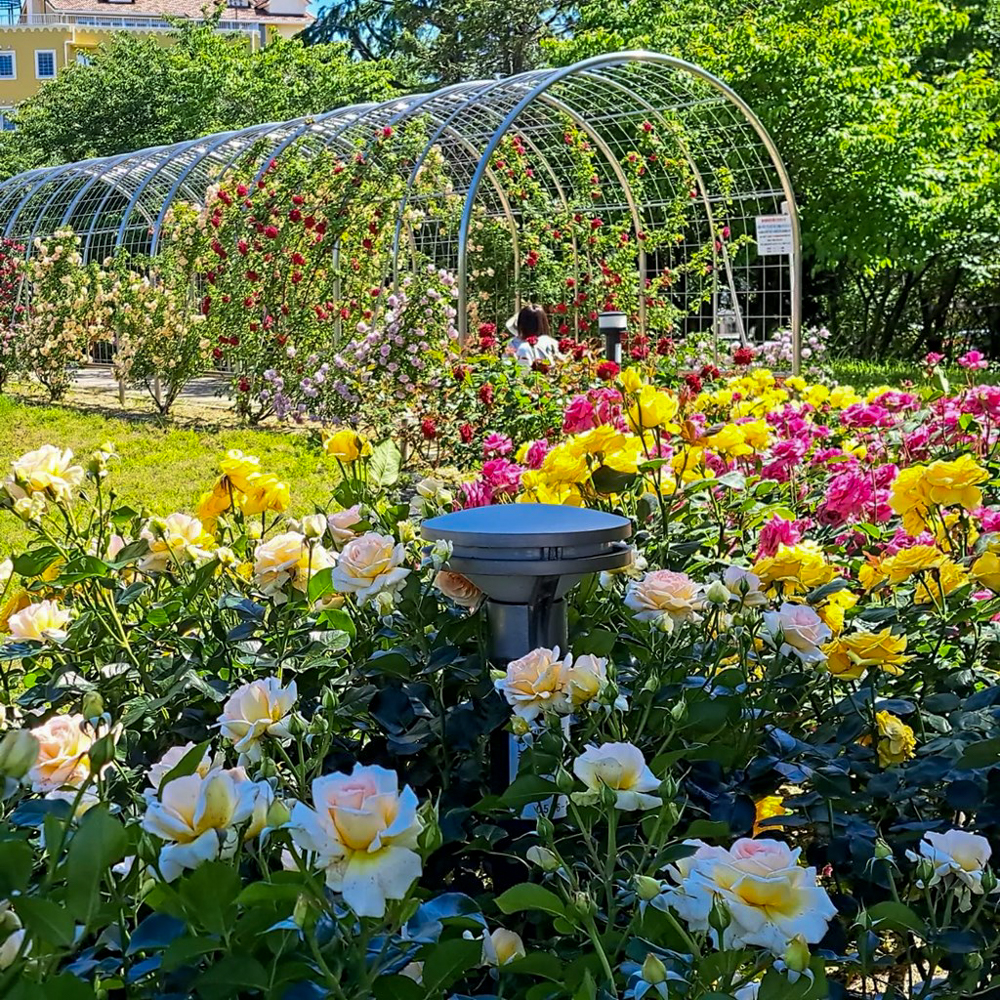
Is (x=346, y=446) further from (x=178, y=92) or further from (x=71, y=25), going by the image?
(x=71, y=25)

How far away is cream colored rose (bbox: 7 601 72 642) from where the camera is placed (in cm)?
171

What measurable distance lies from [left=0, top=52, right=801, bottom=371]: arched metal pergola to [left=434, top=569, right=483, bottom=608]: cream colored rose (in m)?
6.32

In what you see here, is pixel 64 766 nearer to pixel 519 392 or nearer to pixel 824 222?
pixel 519 392

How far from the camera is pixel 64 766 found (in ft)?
3.96

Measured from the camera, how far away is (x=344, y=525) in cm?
182

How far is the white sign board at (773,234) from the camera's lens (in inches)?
384

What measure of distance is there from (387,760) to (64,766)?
49 centimetres

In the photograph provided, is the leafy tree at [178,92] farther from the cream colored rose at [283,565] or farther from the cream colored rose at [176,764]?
the cream colored rose at [176,764]

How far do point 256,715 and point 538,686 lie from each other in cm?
26

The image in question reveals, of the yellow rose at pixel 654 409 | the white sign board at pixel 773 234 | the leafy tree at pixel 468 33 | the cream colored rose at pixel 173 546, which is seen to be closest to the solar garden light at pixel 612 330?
the white sign board at pixel 773 234

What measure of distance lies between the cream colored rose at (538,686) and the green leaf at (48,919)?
0.52 meters

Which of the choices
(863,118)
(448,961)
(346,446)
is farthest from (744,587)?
(863,118)

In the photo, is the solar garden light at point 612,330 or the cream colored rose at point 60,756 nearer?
the cream colored rose at point 60,756

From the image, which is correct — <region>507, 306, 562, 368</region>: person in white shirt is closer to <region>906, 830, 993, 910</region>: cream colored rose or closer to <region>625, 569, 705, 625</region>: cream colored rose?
<region>625, 569, 705, 625</region>: cream colored rose
